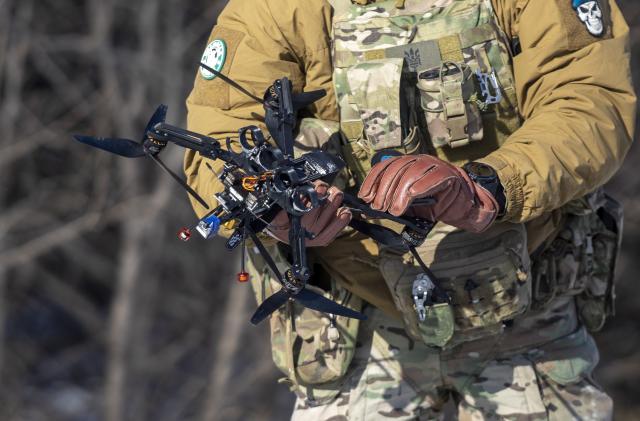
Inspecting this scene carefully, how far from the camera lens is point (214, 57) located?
264 centimetres

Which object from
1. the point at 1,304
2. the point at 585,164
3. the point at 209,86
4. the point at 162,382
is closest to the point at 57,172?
the point at 1,304

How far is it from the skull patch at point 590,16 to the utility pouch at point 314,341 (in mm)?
790

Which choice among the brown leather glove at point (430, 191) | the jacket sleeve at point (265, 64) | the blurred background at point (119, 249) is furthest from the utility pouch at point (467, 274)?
the blurred background at point (119, 249)

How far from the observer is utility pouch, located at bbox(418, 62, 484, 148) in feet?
8.14

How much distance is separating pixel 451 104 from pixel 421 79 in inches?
3.5

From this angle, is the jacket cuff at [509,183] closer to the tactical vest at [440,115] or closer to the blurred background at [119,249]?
the tactical vest at [440,115]

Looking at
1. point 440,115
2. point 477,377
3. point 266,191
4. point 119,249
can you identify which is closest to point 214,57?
point 440,115

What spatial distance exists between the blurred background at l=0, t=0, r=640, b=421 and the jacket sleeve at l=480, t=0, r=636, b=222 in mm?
4365

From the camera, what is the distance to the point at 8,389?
24.0 ft

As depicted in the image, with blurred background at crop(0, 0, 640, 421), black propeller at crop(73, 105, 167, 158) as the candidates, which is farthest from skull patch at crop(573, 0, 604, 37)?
blurred background at crop(0, 0, 640, 421)

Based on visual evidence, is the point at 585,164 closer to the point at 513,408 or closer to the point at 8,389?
the point at 513,408

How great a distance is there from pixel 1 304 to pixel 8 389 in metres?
0.62

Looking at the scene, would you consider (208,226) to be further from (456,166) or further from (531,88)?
(531,88)

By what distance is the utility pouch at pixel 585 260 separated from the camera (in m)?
2.71
